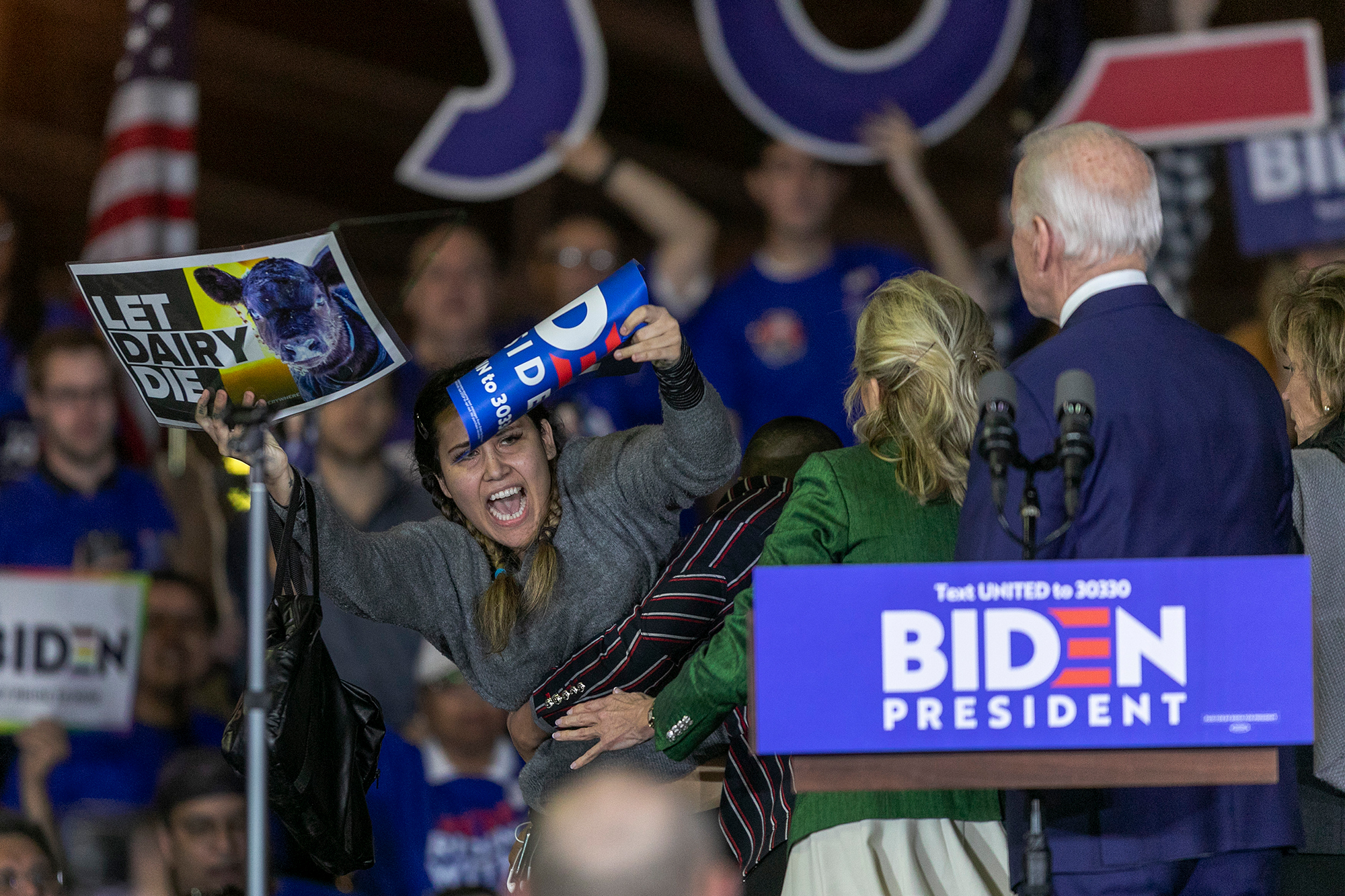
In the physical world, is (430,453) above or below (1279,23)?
below

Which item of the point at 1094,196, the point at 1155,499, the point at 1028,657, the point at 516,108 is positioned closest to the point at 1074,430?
the point at 1155,499

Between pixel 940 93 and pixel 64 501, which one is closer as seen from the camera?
pixel 64 501

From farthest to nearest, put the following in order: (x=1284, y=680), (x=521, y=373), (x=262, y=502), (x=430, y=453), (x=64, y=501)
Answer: (x=64, y=501), (x=430, y=453), (x=521, y=373), (x=262, y=502), (x=1284, y=680)

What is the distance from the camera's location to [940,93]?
6.27 metres

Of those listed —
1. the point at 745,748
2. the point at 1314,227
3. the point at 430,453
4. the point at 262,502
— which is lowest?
the point at 745,748

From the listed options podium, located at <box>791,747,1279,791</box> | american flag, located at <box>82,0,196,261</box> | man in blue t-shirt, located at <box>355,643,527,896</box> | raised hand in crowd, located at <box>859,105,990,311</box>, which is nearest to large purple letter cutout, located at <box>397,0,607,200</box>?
american flag, located at <box>82,0,196,261</box>

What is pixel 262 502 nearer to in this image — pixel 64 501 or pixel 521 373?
pixel 521 373

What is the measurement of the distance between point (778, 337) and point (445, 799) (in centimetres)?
189

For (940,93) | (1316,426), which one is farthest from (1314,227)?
(1316,426)

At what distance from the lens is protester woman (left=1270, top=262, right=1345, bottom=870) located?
2729mm

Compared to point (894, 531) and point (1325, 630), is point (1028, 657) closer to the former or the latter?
point (894, 531)

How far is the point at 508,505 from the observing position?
10.4ft

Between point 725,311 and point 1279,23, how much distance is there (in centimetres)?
230

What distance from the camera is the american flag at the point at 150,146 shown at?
596 centimetres
